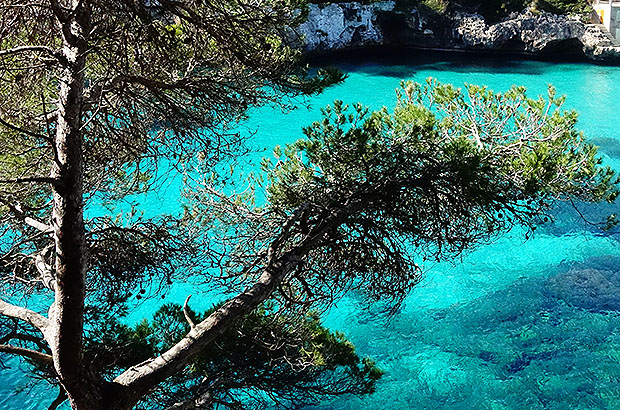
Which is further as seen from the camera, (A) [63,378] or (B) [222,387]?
(B) [222,387]

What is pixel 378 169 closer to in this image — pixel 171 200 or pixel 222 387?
pixel 222 387

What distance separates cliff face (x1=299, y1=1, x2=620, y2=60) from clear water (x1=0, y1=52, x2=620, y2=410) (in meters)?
11.5

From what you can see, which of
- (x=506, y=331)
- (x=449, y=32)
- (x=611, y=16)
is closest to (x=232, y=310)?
(x=506, y=331)

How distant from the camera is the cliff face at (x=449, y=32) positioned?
20.5m

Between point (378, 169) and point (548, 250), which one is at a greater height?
point (378, 169)

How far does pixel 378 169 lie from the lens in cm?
477

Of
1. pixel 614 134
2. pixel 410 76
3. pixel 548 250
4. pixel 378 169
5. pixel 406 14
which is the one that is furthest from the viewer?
pixel 406 14

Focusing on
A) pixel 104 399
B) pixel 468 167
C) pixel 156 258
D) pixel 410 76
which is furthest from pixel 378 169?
pixel 410 76

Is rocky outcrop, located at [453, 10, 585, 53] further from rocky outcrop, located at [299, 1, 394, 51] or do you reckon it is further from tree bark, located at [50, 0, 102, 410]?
tree bark, located at [50, 0, 102, 410]

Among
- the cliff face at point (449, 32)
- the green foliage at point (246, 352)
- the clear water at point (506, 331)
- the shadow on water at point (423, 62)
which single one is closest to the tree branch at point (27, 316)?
the green foliage at point (246, 352)

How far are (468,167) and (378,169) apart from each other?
2.40 ft

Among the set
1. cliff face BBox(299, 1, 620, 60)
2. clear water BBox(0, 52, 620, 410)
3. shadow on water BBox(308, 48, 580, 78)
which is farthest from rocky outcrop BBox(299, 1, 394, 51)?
clear water BBox(0, 52, 620, 410)

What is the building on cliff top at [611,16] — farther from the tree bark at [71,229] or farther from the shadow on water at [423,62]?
the tree bark at [71,229]

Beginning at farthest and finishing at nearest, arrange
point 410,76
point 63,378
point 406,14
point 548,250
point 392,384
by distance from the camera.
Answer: point 406,14 → point 410,76 → point 548,250 → point 392,384 → point 63,378
